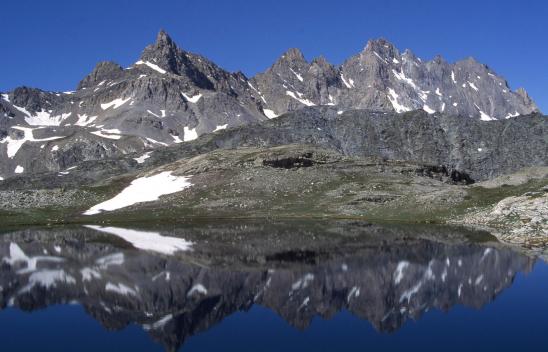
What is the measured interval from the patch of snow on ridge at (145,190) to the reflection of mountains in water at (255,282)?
56733 mm

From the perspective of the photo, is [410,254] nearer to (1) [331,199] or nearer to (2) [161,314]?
(2) [161,314]

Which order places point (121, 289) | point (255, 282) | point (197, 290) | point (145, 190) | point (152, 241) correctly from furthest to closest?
point (145, 190) < point (152, 241) < point (255, 282) < point (121, 289) < point (197, 290)

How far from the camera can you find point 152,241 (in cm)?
6669

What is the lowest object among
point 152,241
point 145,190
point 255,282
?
point 255,282

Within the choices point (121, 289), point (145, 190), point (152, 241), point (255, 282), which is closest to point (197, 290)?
point (255, 282)

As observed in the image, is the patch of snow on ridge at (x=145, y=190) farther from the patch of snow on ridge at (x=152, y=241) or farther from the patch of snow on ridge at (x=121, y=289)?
the patch of snow on ridge at (x=121, y=289)

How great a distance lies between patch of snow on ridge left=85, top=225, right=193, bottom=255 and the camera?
5956 cm

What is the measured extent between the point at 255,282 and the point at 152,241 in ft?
89.1

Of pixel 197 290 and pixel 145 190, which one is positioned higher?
pixel 145 190

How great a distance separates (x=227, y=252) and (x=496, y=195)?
6127 centimetres

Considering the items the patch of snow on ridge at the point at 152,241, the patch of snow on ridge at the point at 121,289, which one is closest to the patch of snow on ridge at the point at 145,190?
the patch of snow on ridge at the point at 152,241

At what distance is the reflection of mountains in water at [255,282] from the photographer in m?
Answer: 34.4

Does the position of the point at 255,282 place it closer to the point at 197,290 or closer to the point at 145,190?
the point at 197,290

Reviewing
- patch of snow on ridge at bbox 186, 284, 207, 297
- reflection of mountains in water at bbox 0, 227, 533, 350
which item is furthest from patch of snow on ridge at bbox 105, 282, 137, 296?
patch of snow on ridge at bbox 186, 284, 207, 297
